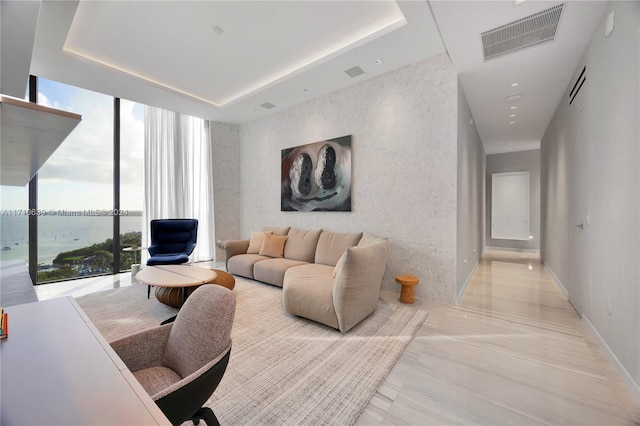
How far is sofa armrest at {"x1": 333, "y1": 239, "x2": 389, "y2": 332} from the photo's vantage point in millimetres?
2305

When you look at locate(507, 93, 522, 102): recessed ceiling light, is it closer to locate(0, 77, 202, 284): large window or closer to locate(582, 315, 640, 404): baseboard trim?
locate(582, 315, 640, 404): baseboard trim

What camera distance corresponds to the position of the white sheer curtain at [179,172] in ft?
16.3

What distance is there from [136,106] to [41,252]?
116 inches

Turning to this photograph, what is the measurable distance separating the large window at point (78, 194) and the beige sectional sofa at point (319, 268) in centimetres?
226

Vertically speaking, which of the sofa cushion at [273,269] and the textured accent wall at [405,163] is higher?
the textured accent wall at [405,163]

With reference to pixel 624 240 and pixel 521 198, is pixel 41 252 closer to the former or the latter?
pixel 624 240

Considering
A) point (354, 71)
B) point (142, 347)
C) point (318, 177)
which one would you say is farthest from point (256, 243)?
point (142, 347)

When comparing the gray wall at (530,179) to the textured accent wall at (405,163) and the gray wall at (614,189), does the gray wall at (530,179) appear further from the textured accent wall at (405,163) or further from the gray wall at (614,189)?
the textured accent wall at (405,163)

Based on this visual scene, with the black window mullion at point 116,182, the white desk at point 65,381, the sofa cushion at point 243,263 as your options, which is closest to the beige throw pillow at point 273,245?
the sofa cushion at point 243,263

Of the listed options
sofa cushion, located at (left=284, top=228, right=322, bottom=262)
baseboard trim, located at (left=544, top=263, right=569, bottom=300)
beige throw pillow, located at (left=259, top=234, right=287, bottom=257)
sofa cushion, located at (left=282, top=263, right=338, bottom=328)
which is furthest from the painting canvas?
baseboard trim, located at (left=544, top=263, right=569, bottom=300)

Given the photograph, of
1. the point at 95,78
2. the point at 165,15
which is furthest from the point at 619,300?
the point at 95,78

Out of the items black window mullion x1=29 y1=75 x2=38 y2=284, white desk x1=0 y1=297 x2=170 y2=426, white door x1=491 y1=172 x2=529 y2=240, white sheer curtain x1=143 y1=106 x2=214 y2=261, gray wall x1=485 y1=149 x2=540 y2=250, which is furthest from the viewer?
white door x1=491 y1=172 x2=529 y2=240

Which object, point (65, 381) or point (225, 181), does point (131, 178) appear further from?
point (65, 381)

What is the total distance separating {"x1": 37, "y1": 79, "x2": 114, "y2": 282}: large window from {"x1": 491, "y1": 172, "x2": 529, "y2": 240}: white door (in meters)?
9.56
